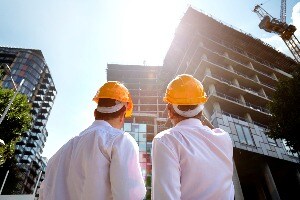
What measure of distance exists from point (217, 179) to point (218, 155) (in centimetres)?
20

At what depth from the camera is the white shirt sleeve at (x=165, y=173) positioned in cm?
157

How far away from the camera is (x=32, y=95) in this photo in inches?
2660

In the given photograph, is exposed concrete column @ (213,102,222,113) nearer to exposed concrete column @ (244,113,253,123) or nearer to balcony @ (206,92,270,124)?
balcony @ (206,92,270,124)

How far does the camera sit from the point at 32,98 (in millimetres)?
67625

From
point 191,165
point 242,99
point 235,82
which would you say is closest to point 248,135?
point 242,99

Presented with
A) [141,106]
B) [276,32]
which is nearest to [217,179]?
[141,106]

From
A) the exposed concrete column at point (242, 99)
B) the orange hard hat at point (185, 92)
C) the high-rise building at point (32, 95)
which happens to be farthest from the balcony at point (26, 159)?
the orange hard hat at point (185, 92)

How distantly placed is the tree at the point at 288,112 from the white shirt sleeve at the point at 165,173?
1668cm

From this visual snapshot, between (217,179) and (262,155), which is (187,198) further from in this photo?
(262,155)

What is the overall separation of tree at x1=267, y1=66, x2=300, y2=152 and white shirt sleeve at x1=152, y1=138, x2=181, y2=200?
16.7 m

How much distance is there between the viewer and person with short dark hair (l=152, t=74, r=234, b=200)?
165 cm

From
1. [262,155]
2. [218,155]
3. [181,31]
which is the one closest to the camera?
[218,155]

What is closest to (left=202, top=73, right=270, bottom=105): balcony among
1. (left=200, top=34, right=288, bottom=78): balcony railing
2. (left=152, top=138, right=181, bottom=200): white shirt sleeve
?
(left=200, top=34, right=288, bottom=78): balcony railing

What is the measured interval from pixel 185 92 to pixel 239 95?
2911 cm
